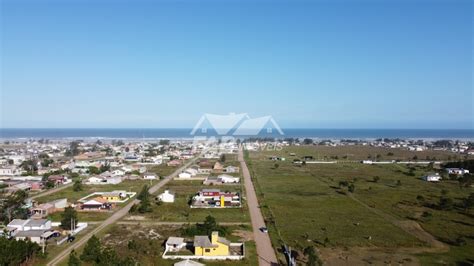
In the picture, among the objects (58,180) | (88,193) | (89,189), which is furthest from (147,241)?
(58,180)

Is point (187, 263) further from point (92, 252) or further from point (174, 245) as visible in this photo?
point (92, 252)

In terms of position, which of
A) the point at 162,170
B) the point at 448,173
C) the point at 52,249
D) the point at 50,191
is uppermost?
the point at 448,173

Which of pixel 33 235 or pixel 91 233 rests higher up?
pixel 33 235

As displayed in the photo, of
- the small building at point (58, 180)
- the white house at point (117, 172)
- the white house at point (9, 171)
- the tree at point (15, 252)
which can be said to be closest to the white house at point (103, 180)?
the small building at point (58, 180)

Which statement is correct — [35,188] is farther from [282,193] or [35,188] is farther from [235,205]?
[282,193]

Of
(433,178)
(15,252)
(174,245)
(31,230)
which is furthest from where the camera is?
(433,178)

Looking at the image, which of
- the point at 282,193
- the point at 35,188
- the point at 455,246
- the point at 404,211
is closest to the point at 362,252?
the point at 455,246

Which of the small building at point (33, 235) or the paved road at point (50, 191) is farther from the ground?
the small building at point (33, 235)

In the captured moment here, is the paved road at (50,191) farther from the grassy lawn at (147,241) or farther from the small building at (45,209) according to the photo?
the grassy lawn at (147,241)
